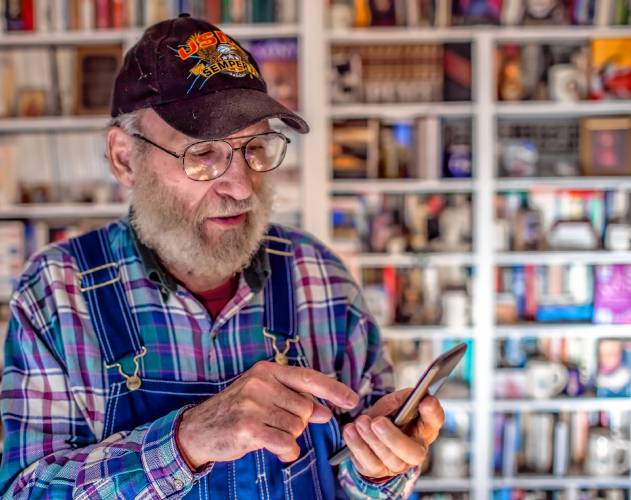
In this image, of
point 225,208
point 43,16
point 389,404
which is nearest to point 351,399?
point 389,404

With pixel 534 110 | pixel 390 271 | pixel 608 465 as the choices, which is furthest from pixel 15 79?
pixel 608 465

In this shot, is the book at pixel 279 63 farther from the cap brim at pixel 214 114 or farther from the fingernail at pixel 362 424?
the fingernail at pixel 362 424

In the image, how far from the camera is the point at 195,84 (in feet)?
3.51

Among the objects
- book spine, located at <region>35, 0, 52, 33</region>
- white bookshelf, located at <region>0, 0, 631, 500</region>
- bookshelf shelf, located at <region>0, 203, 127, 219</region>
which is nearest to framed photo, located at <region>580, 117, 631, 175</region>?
white bookshelf, located at <region>0, 0, 631, 500</region>

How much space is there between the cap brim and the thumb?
479 millimetres

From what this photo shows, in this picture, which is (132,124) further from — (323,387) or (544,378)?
(544,378)

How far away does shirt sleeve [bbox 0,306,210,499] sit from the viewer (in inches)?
35.7

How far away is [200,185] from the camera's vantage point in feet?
3.62

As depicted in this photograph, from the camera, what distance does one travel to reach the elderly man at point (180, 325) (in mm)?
948

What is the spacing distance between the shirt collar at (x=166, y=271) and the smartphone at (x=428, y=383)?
13.4 inches

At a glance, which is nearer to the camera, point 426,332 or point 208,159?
point 208,159

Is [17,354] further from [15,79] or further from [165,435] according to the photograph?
[15,79]

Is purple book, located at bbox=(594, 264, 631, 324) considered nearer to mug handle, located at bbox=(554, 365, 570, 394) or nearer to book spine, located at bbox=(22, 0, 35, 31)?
mug handle, located at bbox=(554, 365, 570, 394)

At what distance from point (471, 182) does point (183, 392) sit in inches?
87.3
